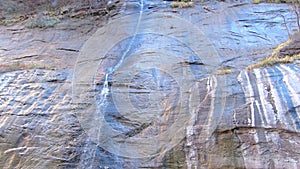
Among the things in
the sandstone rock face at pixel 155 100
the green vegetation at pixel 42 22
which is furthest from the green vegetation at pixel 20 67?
the green vegetation at pixel 42 22

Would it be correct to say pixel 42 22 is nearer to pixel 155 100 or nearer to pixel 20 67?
pixel 20 67

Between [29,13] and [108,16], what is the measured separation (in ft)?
9.47

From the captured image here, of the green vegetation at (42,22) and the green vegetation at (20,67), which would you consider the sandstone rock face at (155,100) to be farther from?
the green vegetation at (42,22)

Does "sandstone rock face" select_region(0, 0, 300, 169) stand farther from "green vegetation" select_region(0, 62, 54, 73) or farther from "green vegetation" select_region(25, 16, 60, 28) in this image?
"green vegetation" select_region(25, 16, 60, 28)

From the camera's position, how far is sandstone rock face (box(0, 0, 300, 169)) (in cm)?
507

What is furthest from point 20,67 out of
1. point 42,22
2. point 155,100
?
point 155,100

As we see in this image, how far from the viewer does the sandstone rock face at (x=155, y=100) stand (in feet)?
16.6

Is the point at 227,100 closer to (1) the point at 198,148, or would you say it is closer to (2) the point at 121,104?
(1) the point at 198,148

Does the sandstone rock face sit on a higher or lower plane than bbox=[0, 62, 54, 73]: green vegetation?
lower

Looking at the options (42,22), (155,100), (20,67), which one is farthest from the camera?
(42,22)

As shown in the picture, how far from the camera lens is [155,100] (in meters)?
6.09

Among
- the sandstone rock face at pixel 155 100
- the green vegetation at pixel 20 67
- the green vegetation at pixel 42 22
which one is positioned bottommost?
the sandstone rock face at pixel 155 100

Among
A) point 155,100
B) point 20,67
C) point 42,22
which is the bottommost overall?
point 155,100

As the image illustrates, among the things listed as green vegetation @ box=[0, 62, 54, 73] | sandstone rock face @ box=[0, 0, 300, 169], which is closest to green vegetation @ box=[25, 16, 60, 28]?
sandstone rock face @ box=[0, 0, 300, 169]
